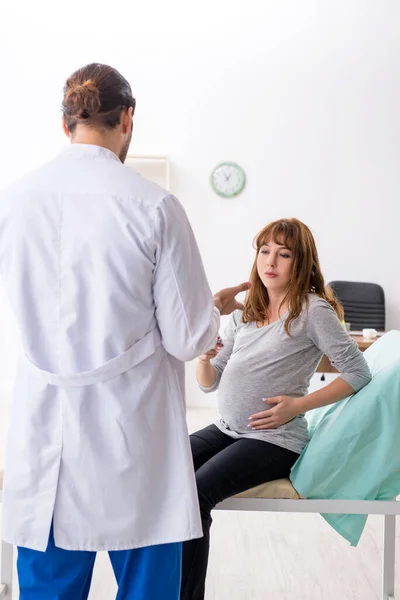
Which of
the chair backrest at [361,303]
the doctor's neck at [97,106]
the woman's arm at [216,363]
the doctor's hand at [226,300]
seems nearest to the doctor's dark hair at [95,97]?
the doctor's neck at [97,106]

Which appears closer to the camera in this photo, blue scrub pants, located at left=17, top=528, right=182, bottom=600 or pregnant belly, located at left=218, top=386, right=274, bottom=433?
blue scrub pants, located at left=17, top=528, right=182, bottom=600

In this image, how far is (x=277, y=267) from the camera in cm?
194

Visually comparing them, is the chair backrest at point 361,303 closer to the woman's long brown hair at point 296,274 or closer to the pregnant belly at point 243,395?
the woman's long brown hair at point 296,274

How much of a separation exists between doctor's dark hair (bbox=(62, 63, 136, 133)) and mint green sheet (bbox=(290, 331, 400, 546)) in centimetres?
94

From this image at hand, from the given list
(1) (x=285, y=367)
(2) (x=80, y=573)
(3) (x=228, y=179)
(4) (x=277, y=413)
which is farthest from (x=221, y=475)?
(3) (x=228, y=179)

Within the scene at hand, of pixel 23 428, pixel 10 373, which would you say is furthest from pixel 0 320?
pixel 23 428

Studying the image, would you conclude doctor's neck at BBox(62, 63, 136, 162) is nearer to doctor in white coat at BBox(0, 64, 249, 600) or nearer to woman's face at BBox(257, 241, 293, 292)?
doctor in white coat at BBox(0, 64, 249, 600)

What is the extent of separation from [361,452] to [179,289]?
0.79 m

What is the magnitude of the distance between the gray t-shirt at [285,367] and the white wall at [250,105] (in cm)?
346

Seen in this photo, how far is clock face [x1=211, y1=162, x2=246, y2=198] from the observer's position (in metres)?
5.28

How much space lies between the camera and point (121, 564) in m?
1.38

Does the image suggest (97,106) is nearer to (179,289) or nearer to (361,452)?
(179,289)

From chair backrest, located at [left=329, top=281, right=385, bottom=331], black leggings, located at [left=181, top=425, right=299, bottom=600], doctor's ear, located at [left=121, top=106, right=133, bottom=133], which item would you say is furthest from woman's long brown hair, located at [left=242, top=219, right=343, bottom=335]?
chair backrest, located at [left=329, top=281, right=385, bottom=331]

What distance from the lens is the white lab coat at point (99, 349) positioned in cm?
124
